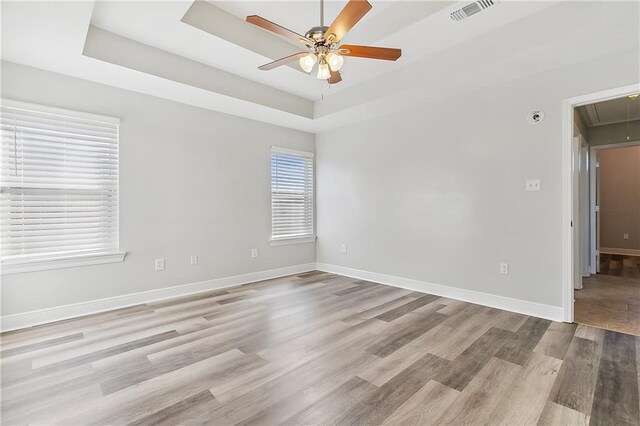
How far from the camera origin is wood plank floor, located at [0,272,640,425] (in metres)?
1.68

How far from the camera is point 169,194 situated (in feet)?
12.4

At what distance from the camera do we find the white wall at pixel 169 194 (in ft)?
9.84

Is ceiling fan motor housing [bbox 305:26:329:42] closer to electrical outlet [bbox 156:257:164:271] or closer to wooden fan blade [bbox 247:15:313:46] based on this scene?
wooden fan blade [bbox 247:15:313:46]

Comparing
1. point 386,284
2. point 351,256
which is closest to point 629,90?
point 386,284

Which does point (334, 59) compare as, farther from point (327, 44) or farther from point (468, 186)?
point (468, 186)

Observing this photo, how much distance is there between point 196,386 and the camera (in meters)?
1.92

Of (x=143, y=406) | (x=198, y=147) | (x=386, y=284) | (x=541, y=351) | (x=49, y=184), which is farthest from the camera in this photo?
(x=386, y=284)

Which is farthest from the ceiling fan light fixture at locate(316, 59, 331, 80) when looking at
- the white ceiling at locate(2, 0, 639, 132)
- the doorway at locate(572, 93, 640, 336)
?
the doorway at locate(572, 93, 640, 336)

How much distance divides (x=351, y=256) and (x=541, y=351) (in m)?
2.89

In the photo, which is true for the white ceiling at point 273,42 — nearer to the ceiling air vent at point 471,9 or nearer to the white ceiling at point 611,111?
the ceiling air vent at point 471,9

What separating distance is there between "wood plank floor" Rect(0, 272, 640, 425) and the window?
2.49ft

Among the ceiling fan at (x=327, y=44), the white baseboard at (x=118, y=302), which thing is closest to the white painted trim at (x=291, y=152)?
the white baseboard at (x=118, y=302)

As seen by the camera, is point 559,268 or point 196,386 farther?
point 559,268

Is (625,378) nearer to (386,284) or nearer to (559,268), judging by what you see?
(559,268)
